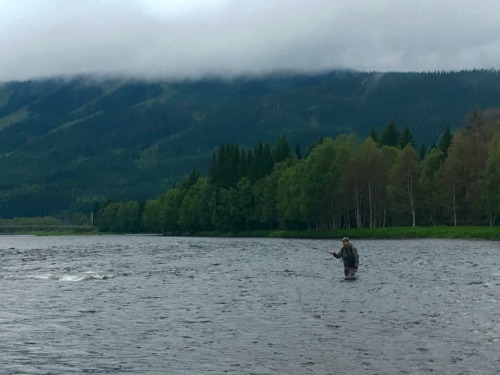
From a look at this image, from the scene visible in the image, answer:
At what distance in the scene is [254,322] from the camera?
34188mm

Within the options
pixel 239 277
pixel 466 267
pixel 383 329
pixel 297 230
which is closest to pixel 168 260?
pixel 239 277

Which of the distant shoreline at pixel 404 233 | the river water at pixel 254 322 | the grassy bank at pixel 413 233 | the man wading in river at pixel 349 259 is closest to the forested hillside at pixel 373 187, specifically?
the distant shoreline at pixel 404 233

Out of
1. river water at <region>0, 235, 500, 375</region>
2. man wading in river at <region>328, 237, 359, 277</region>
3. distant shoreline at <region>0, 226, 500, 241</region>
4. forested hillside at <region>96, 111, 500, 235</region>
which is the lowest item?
river water at <region>0, 235, 500, 375</region>

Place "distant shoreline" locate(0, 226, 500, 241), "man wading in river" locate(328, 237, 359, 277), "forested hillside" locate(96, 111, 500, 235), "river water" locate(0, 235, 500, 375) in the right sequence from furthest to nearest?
"forested hillside" locate(96, 111, 500, 235), "distant shoreline" locate(0, 226, 500, 241), "man wading in river" locate(328, 237, 359, 277), "river water" locate(0, 235, 500, 375)

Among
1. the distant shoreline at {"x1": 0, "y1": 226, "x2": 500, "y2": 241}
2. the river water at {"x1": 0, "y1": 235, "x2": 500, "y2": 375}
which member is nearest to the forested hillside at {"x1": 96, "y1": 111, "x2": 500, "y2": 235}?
the distant shoreline at {"x1": 0, "y1": 226, "x2": 500, "y2": 241}

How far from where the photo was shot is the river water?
85.3ft

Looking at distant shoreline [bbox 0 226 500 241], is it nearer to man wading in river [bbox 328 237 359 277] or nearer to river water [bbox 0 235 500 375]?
river water [bbox 0 235 500 375]

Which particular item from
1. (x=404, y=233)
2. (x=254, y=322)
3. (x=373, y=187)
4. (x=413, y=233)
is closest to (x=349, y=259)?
(x=254, y=322)

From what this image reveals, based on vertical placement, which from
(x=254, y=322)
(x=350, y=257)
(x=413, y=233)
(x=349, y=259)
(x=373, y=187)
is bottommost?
(x=254, y=322)

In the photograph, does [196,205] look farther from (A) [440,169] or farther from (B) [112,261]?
(B) [112,261]

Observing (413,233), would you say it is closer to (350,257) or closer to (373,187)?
(373,187)

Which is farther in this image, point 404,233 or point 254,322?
point 404,233

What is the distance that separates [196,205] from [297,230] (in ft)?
118

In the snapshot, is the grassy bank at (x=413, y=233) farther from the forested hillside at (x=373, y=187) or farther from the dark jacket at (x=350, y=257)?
the dark jacket at (x=350, y=257)
